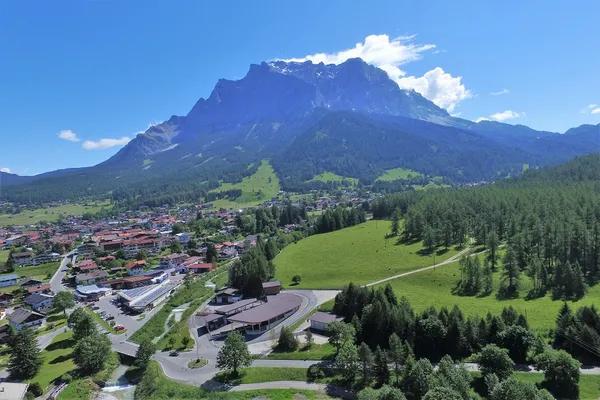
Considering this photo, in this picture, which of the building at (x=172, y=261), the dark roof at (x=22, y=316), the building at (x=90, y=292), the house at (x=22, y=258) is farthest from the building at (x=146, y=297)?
the house at (x=22, y=258)

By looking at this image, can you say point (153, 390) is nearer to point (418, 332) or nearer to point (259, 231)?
point (418, 332)

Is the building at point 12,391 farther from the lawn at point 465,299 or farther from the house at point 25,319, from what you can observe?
the lawn at point 465,299

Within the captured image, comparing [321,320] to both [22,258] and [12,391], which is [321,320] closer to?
[12,391]

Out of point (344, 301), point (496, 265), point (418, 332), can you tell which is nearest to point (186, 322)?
point (344, 301)

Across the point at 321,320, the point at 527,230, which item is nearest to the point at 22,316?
the point at 321,320

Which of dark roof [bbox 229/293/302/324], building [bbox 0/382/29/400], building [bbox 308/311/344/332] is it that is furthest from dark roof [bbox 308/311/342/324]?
building [bbox 0/382/29/400]

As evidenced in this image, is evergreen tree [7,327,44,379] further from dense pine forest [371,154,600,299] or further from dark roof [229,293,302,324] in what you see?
dense pine forest [371,154,600,299]

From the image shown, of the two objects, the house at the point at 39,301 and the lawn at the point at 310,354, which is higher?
the house at the point at 39,301
